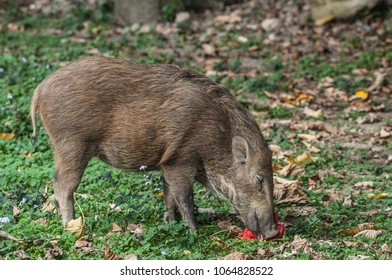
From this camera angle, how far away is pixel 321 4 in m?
13.6

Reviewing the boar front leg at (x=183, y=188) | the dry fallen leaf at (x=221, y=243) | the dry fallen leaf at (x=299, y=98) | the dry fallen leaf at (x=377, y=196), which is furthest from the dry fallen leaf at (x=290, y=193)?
the dry fallen leaf at (x=299, y=98)

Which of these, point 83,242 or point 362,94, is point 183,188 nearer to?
point 83,242

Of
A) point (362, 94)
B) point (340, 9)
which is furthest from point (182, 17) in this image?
point (362, 94)

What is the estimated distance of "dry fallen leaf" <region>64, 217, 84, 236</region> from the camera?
6227mm

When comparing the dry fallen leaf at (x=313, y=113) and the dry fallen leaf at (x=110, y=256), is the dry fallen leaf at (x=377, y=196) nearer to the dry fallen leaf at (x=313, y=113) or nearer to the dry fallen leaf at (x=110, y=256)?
the dry fallen leaf at (x=313, y=113)

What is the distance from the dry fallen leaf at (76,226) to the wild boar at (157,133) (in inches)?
8.4

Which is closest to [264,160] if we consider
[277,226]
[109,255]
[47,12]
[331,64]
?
[277,226]

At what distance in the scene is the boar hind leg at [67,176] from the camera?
660 centimetres

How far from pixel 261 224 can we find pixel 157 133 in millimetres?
1069

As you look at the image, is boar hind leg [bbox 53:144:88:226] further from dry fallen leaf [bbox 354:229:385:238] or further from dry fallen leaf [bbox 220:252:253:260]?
dry fallen leaf [bbox 354:229:385:238]

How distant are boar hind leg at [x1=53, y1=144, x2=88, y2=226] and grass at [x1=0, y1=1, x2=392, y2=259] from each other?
0.11 m

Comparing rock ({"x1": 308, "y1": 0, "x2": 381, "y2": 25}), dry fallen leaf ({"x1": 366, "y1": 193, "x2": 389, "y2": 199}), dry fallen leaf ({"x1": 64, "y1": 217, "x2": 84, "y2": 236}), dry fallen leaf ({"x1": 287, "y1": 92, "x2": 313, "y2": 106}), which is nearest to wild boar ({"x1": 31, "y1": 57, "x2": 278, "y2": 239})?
dry fallen leaf ({"x1": 64, "y1": 217, "x2": 84, "y2": 236})
